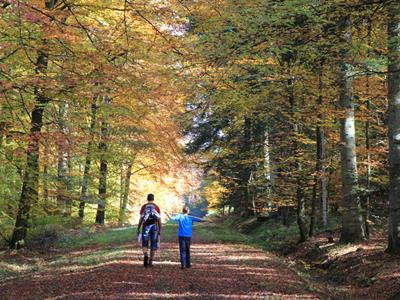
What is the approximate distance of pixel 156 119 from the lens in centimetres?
2509

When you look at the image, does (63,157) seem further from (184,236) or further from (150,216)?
(184,236)

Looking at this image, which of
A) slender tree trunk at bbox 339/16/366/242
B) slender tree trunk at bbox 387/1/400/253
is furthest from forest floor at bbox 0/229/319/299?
slender tree trunk at bbox 339/16/366/242

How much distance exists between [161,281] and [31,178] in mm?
8152

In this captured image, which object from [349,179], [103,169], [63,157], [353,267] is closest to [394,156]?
[353,267]

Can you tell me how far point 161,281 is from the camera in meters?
9.79

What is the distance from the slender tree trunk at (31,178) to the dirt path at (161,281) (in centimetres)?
366

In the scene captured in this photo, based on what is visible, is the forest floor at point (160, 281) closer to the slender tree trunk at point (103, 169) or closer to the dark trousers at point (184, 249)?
the dark trousers at point (184, 249)

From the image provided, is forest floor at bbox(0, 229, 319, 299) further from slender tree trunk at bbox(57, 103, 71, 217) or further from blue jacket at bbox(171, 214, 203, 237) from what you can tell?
slender tree trunk at bbox(57, 103, 71, 217)

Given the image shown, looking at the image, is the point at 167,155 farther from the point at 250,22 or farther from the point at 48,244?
the point at 250,22

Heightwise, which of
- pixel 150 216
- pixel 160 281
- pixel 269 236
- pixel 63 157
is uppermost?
pixel 63 157

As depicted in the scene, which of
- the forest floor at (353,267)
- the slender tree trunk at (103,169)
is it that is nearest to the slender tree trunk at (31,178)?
the slender tree trunk at (103,169)

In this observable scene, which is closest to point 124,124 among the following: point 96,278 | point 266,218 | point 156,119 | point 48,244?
point 156,119

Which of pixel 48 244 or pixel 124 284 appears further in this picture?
pixel 48 244

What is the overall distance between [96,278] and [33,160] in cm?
700
